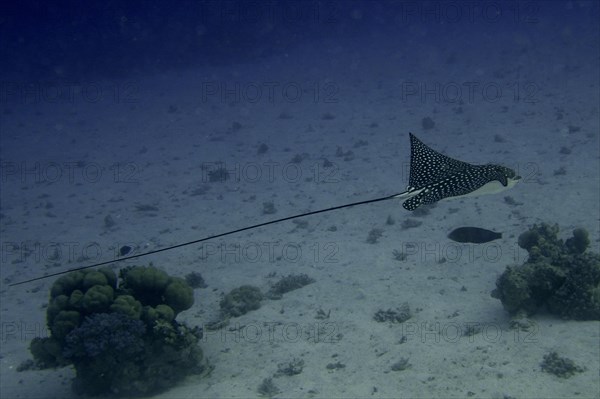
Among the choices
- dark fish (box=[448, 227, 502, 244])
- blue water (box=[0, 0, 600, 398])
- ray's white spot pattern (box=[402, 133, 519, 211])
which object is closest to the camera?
ray's white spot pattern (box=[402, 133, 519, 211])

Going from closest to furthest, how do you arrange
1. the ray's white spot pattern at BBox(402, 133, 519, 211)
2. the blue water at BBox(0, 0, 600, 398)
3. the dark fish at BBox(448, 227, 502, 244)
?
1. the ray's white spot pattern at BBox(402, 133, 519, 211)
2. the dark fish at BBox(448, 227, 502, 244)
3. the blue water at BBox(0, 0, 600, 398)

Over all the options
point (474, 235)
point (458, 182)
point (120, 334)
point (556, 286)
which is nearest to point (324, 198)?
point (556, 286)

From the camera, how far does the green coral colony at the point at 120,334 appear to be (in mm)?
5668

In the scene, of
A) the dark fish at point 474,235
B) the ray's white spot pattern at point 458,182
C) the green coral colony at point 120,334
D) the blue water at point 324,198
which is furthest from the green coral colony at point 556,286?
the green coral colony at point 120,334

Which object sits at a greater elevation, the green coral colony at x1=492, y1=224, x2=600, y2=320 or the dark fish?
the dark fish

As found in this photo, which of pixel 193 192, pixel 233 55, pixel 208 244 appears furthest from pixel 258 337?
pixel 233 55

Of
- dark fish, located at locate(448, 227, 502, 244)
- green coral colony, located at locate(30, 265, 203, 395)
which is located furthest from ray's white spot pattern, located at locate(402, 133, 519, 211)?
green coral colony, located at locate(30, 265, 203, 395)

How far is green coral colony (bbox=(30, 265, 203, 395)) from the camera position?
5.67 metres

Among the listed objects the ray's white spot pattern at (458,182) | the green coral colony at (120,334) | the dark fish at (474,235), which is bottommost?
the green coral colony at (120,334)

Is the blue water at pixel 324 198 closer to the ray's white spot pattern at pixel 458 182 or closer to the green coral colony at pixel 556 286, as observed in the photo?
the green coral colony at pixel 556 286

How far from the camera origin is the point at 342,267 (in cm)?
943

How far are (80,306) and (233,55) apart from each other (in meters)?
44.8

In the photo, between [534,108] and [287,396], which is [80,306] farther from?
[534,108]

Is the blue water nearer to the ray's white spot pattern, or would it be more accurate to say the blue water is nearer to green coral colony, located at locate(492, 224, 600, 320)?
green coral colony, located at locate(492, 224, 600, 320)
